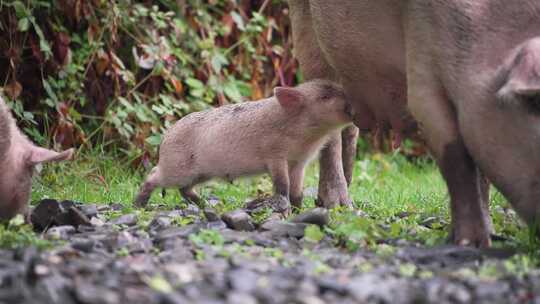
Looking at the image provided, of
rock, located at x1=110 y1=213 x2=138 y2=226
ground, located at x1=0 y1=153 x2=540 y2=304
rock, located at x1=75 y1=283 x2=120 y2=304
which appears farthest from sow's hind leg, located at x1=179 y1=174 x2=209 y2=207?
rock, located at x1=75 y1=283 x2=120 y2=304

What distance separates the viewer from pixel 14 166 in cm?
466

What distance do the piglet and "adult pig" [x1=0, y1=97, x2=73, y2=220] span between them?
47.4 inches

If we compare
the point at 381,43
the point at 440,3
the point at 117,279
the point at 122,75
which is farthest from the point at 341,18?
the point at 122,75

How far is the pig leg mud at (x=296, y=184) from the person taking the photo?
5633mm

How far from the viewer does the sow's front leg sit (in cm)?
577

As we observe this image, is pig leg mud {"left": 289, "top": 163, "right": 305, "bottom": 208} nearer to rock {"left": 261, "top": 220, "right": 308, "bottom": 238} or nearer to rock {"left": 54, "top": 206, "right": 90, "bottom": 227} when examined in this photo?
rock {"left": 261, "top": 220, "right": 308, "bottom": 238}

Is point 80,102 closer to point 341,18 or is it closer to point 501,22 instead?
point 341,18

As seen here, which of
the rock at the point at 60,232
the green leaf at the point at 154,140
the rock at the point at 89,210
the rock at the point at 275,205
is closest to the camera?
the rock at the point at 60,232

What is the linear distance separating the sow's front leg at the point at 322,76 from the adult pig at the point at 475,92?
1.15 metres

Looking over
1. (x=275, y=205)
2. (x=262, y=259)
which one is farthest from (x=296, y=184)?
(x=262, y=259)

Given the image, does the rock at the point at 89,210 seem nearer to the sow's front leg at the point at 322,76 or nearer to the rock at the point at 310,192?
the sow's front leg at the point at 322,76

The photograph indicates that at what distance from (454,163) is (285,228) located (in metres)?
0.88

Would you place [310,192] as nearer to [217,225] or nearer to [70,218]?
[217,225]

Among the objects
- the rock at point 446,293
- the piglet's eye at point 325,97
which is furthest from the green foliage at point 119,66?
the rock at point 446,293
